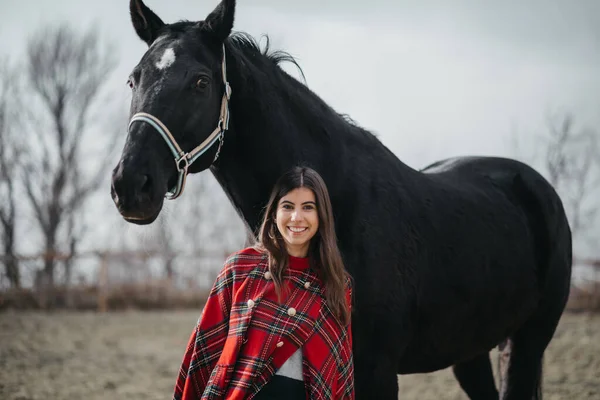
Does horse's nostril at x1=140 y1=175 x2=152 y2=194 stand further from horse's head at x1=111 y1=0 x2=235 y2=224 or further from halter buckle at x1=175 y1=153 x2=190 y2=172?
halter buckle at x1=175 y1=153 x2=190 y2=172

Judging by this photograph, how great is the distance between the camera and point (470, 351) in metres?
3.36

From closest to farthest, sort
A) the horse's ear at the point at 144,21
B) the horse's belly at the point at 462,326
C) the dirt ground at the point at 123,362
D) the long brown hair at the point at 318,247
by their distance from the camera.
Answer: the long brown hair at the point at 318,247 → the horse's ear at the point at 144,21 → the horse's belly at the point at 462,326 → the dirt ground at the point at 123,362

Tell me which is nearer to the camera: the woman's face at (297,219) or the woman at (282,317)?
the woman at (282,317)

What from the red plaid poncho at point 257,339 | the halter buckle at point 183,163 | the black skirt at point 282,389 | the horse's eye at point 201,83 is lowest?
the black skirt at point 282,389

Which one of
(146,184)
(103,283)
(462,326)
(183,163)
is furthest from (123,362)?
(103,283)

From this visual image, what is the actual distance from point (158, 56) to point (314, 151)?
2.83ft

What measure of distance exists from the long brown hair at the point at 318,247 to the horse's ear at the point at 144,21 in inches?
41.4

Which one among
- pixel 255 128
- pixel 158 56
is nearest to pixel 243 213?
pixel 255 128

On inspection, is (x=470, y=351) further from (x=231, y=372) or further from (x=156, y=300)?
(x=156, y=300)

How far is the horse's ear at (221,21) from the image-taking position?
2.58 meters

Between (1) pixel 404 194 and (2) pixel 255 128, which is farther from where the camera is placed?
(1) pixel 404 194

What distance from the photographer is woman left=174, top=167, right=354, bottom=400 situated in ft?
6.88

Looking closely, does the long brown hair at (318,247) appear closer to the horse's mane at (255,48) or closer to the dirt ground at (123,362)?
the horse's mane at (255,48)

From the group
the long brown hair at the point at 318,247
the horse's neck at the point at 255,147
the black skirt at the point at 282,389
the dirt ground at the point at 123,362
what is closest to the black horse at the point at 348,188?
the horse's neck at the point at 255,147
